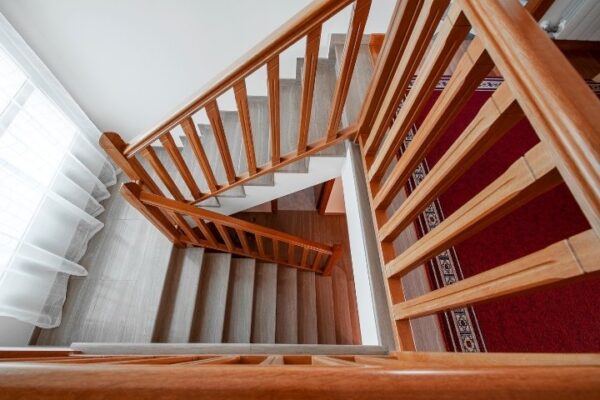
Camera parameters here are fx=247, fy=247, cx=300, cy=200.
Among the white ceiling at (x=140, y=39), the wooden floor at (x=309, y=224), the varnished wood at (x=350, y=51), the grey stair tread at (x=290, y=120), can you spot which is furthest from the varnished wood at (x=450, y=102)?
the wooden floor at (x=309, y=224)

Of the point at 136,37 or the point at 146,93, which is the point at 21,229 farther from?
the point at 136,37

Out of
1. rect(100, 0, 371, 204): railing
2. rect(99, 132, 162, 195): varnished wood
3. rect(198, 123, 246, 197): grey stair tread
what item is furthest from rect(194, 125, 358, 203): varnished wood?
rect(99, 132, 162, 195): varnished wood

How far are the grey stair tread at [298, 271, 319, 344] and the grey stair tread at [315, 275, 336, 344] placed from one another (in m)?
0.15

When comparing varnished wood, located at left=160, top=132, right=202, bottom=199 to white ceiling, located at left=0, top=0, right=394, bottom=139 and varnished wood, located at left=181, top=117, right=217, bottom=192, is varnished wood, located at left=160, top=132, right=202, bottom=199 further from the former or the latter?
white ceiling, located at left=0, top=0, right=394, bottom=139

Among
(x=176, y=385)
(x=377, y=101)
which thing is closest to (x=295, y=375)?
(x=176, y=385)

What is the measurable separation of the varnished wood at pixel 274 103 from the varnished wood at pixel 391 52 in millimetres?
490

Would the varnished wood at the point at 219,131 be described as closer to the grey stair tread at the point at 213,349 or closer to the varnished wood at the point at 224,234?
the varnished wood at the point at 224,234

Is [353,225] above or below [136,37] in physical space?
below

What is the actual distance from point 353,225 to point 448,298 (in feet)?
3.22

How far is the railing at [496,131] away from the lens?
1.40ft

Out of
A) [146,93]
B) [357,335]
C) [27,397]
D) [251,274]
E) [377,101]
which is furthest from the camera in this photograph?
[357,335]

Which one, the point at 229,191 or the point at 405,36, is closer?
the point at 405,36

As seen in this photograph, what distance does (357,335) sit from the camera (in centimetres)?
304

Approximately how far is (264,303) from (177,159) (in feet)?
5.70
